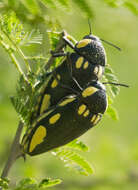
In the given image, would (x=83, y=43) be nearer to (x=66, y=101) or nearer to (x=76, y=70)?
(x=76, y=70)

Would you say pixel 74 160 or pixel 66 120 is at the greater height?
pixel 66 120

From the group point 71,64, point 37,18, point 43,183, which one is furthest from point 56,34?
point 43,183

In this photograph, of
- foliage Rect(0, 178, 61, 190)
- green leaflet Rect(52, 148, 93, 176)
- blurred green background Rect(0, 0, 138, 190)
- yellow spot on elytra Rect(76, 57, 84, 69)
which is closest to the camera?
foliage Rect(0, 178, 61, 190)

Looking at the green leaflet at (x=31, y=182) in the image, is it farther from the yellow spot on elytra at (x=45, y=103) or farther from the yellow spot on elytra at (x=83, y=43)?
the yellow spot on elytra at (x=83, y=43)

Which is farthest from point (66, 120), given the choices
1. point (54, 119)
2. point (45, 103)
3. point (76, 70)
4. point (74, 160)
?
point (76, 70)

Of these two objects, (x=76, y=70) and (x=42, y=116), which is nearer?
(x=42, y=116)

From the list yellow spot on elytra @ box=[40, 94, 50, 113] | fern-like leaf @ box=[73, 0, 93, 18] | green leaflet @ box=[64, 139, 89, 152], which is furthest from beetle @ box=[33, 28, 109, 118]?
fern-like leaf @ box=[73, 0, 93, 18]

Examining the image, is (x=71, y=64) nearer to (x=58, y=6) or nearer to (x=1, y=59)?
(x=58, y=6)

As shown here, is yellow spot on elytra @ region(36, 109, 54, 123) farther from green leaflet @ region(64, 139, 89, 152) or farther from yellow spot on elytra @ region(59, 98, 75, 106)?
green leaflet @ region(64, 139, 89, 152)
